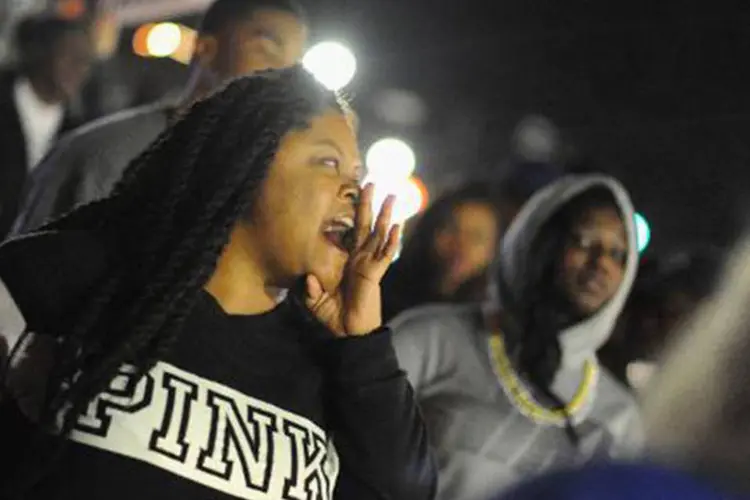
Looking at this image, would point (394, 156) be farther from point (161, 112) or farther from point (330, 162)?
point (330, 162)

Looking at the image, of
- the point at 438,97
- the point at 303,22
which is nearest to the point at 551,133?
the point at 438,97

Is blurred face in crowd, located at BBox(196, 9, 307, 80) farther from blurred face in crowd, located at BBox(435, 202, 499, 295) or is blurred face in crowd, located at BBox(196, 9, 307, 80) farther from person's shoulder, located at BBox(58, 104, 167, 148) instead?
blurred face in crowd, located at BBox(435, 202, 499, 295)

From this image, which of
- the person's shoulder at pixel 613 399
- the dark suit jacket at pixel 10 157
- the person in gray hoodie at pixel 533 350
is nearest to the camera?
the person in gray hoodie at pixel 533 350

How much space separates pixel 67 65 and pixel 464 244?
1.79m

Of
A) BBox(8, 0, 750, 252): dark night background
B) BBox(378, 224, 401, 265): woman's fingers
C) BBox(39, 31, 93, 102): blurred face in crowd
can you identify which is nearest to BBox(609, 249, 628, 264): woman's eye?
BBox(378, 224, 401, 265): woman's fingers

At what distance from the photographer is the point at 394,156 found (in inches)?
728

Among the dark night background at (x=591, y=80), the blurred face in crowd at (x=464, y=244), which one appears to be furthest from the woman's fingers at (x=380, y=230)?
the dark night background at (x=591, y=80)

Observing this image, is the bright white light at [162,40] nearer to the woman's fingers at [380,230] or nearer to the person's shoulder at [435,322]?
the person's shoulder at [435,322]

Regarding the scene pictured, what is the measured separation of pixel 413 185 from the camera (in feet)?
56.9

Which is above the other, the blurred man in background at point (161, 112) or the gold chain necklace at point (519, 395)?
the blurred man in background at point (161, 112)

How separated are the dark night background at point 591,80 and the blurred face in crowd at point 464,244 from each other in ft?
24.0

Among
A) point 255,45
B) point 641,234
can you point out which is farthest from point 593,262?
point 641,234

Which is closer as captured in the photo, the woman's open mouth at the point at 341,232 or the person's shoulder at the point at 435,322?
the woman's open mouth at the point at 341,232

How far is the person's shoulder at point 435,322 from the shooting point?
12.5 ft
